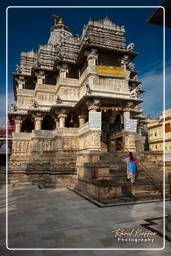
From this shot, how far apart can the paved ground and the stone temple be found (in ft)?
17.3

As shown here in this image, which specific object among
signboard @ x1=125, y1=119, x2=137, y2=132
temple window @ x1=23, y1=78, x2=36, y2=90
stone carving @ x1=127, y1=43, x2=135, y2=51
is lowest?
signboard @ x1=125, y1=119, x2=137, y2=132

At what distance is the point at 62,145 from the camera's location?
17438mm

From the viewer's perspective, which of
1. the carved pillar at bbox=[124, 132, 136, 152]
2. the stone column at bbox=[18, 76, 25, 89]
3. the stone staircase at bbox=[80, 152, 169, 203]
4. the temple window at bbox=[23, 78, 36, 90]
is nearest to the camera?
the stone staircase at bbox=[80, 152, 169, 203]

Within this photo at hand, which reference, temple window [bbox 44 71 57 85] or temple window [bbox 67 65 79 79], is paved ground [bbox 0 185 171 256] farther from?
temple window [bbox 44 71 57 85]

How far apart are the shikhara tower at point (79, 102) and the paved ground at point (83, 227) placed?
8.21m

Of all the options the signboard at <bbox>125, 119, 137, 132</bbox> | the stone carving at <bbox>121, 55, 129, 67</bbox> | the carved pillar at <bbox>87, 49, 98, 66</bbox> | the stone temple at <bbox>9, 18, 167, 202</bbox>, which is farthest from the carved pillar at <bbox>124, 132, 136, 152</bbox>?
the stone carving at <bbox>121, 55, 129, 67</bbox>

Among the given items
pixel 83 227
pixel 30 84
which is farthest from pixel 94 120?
pixel 30 84

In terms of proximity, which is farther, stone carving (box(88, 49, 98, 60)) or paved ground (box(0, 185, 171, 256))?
stone carving (box(88, 49, 98, 60))

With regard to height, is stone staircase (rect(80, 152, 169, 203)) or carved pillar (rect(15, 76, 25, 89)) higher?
carved pillar (rect(15, 76, 25, 89))

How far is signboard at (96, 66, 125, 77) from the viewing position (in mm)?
18406

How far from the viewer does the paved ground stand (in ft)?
13.9

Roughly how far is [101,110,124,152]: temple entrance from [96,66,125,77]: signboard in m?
3.88

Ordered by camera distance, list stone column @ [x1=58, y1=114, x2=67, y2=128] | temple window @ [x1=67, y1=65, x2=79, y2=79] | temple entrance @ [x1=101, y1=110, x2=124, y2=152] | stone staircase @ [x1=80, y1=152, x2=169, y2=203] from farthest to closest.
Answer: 1. temple window @ [x1=67, y1=65, x2=79, y2=79]
2. temple entrance @ [x1=101, y1=110, x2=124, y2=152]
3. stone column @ [x1=58, y1=114, x2=67, y2=128]
4. stone staircase @ [x1=80, y1=152, x2=169, y2=203]

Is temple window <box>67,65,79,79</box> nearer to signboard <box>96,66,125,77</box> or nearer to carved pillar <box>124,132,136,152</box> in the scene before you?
signboard <box>96,66,125,77</box>
